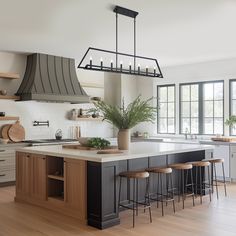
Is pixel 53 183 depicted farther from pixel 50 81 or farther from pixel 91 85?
pixel 91 85

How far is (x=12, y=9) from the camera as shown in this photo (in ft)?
14.5

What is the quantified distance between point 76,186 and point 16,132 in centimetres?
335

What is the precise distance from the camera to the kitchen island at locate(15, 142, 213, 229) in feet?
14.0

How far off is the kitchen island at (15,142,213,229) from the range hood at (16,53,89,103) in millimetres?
1949

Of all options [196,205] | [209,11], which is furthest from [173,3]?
[196,205]

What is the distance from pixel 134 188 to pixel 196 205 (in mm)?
1057

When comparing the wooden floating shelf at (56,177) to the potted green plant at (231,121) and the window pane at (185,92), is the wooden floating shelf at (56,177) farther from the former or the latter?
the window pane at (185,92)

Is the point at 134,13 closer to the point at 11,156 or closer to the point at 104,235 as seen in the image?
the point at 104,235

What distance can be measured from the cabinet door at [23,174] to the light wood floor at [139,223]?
0.79 ft

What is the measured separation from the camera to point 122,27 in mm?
5254

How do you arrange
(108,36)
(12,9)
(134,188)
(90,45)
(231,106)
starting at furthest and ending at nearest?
(231,106)
(90,45)
(108,36)
(134,188)
(12,9)

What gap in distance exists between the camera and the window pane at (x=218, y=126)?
810cm

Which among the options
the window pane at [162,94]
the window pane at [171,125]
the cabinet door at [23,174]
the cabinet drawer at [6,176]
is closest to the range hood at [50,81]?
the cabinet drawer at [6,176]

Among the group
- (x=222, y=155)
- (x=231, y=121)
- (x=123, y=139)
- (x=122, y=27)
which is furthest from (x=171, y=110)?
(x=122, y=27)
